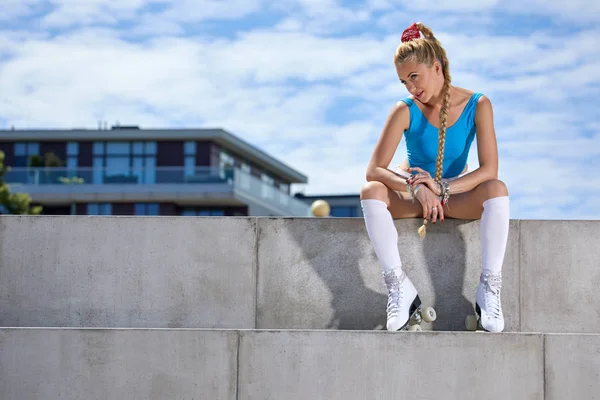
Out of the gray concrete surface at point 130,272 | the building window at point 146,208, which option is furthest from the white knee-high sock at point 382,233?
the building window at point 146,208

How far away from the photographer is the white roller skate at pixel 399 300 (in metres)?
6.50

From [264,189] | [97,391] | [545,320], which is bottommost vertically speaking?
[97,391]

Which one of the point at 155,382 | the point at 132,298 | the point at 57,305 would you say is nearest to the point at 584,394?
the point at 155,382

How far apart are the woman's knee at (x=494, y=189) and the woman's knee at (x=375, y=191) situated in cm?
61

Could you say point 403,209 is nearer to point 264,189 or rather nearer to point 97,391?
point 97,391

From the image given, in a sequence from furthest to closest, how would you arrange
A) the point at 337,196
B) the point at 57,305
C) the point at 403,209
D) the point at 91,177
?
the point at 337,196, the point at 91,177, the point at 57,305, the point at 403,209

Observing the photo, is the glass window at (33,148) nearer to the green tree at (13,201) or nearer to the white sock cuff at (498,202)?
the green tree at (13,201)

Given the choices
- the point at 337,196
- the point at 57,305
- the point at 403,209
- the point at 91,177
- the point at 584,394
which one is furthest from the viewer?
the point at 337,196

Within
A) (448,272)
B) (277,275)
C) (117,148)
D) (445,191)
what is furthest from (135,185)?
(445,191)

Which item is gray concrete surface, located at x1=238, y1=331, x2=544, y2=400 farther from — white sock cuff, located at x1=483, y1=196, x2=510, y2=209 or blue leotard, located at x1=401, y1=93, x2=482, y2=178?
blue leotard, located at x1=401, y1=93, x2=482, y2=178

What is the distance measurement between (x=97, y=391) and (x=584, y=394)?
283 cm

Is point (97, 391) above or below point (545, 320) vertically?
below

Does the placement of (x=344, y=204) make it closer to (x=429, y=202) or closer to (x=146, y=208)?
(x=146, y=208)

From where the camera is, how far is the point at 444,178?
22.5 feet
